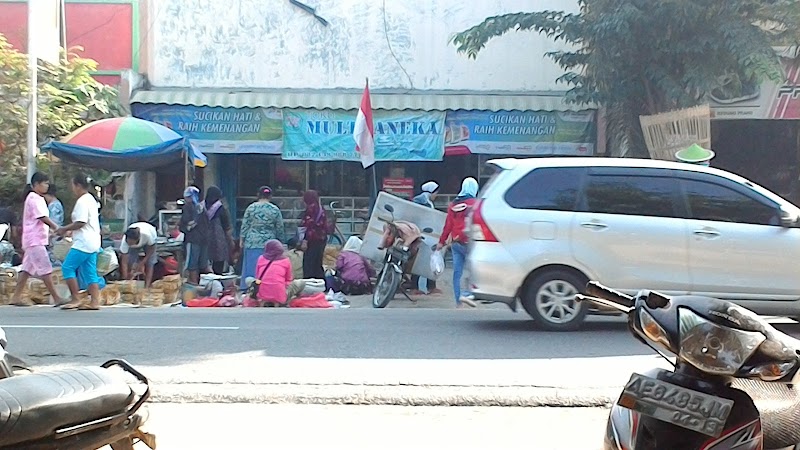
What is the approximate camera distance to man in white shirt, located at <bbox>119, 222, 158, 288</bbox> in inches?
514

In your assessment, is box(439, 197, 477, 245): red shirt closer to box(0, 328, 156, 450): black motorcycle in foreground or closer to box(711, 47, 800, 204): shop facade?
box(711, 47, 800, 204): shop facade

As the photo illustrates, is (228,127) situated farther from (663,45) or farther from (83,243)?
(663,45)

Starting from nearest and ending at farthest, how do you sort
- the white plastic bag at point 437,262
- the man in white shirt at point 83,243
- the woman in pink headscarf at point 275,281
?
the man in white shirt at point 83,243 → the woman in pink headscarf at point 275,281 → the white plastic bag at point 437,262

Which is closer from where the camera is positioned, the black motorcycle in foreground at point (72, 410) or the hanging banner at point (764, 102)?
the black motorcycle in foreground at point (72, 410)

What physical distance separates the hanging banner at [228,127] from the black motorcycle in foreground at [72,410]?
501 inches

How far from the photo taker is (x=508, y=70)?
1747 centimetres

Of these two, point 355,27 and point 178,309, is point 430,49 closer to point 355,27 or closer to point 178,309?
point 355,27

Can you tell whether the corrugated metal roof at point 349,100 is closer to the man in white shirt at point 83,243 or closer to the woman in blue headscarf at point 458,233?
the woman in blue headscarf at point 458,233

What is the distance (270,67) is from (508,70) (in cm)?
464

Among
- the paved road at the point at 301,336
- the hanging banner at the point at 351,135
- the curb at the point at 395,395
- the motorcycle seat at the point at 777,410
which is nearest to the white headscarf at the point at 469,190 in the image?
the paved road at the point at 301,336

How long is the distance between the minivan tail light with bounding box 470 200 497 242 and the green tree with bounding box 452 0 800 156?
5.77 m

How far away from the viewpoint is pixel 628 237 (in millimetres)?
8523

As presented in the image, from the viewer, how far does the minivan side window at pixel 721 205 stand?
335 inches

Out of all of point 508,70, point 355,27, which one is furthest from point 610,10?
point 355,27
